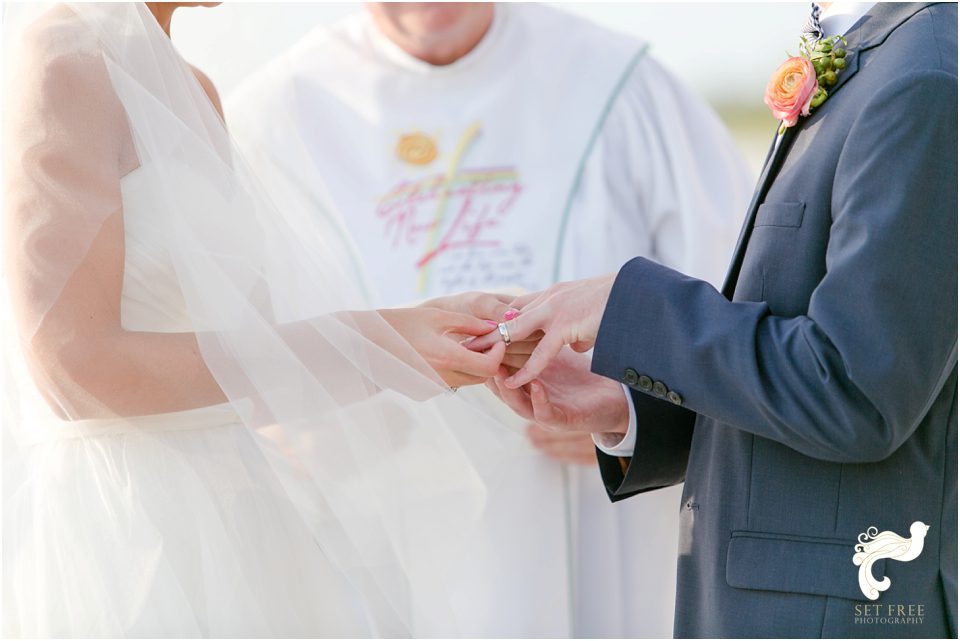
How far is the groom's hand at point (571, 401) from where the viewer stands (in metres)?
2.16

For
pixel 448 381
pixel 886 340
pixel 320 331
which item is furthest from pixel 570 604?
pixel 886 340

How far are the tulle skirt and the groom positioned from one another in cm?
61

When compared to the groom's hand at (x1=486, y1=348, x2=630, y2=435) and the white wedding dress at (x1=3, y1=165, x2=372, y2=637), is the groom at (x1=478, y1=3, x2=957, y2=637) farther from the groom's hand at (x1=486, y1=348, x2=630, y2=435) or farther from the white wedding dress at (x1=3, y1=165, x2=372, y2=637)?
the white wedding dress at (x1=3, y1=165, x2=372, y2=637)

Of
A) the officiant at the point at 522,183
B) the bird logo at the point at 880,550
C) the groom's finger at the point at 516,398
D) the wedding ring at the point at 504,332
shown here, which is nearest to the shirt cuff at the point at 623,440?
the groom's finger at the point at 516,398

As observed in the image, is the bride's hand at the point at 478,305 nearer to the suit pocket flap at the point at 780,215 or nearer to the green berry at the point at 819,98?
the suit pocket flap at the point at 780,215

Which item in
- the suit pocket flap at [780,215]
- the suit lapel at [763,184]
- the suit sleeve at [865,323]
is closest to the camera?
the suit sleeve at [865,323]

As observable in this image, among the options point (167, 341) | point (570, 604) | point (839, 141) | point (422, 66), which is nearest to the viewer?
point (839, 141)

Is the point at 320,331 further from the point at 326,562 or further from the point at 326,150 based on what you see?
the point at 326,150

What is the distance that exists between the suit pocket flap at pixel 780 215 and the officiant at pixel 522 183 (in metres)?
1.43

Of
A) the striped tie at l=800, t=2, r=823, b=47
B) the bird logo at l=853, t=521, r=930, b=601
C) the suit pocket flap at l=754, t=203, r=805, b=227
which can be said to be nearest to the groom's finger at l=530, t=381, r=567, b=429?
the suit pocket flap at l=754, t=203, r=805, b=227

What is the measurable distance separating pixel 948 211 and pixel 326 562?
1119 mm

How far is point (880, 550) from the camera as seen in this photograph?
170 centimetres

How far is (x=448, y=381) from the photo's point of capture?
2.07 metres

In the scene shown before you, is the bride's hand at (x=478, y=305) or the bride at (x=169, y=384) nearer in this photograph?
the bride at (x=169, y=384)
